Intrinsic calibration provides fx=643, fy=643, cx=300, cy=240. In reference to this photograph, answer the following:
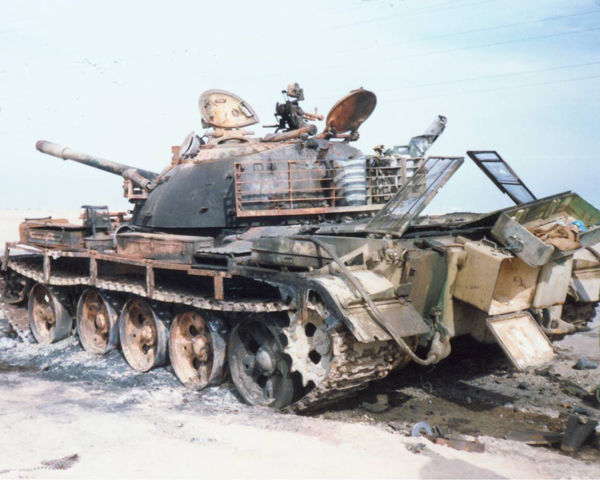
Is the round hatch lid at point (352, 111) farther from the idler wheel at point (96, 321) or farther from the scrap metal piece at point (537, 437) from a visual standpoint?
the scrap metal piece at point (537, 437)

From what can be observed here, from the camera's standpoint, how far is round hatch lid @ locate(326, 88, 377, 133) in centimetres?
897

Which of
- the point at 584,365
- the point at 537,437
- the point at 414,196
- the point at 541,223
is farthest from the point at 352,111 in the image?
the point at 537,437

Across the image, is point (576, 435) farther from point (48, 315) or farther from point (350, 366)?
point (48, 315)

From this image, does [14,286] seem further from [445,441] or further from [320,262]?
[445,441]

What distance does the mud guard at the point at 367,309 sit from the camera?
18.0 ft

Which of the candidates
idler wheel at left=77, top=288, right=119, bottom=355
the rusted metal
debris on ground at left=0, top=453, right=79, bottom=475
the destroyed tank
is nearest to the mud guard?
the destroyed tank

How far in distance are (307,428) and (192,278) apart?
9.84ft

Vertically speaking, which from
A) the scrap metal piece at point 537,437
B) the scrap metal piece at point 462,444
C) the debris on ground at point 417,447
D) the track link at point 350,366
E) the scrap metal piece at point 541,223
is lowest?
the scrap metal piece at point 537,437

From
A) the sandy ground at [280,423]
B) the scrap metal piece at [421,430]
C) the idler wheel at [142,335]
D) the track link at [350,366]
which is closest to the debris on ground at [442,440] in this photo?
the scrap metal piece at [421,430]

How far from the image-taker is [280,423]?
19.5ft

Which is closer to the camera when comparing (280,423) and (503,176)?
(280,423)

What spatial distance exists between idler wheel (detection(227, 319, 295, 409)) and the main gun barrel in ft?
12.2

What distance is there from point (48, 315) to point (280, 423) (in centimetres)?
629

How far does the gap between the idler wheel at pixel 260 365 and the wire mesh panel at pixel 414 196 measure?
5.08ft
